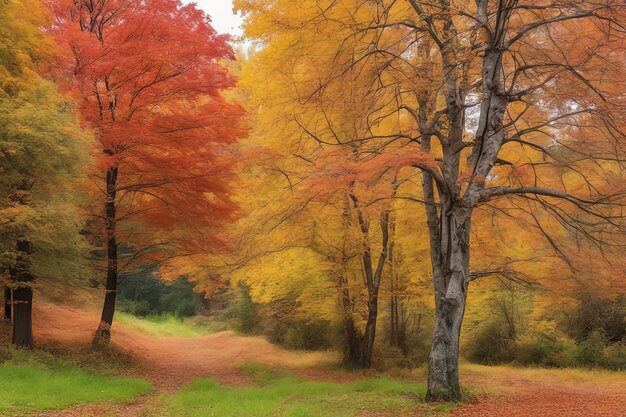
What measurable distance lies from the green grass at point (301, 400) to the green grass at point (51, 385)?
112 cm

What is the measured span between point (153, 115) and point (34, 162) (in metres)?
3.61

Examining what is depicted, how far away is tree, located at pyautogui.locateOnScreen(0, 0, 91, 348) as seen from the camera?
9180 mm

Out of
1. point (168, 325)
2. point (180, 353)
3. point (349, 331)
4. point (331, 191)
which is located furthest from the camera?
point (168, 325)

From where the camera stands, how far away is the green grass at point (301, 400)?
7.68 meters

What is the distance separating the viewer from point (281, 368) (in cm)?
1525

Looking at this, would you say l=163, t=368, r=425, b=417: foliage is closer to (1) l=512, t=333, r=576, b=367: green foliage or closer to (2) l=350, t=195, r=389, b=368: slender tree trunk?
(2) l=350, t=195, r=389, b=368: slender tree trunk

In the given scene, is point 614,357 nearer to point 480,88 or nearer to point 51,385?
point 480,88

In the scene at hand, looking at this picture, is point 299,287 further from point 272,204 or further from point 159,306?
point 159,306

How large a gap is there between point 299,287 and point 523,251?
7.95m

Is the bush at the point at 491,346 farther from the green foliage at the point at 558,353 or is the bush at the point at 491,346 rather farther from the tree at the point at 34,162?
the tree at the point at 34,162

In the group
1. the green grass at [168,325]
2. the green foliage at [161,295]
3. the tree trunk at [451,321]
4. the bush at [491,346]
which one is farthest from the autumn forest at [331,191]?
the green foliage at [161,295]

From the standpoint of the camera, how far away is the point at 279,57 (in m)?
10.2

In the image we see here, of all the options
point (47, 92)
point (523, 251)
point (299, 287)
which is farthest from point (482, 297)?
point (47, 92)

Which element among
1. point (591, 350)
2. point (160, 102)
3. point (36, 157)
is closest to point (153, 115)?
point (160, 102)
